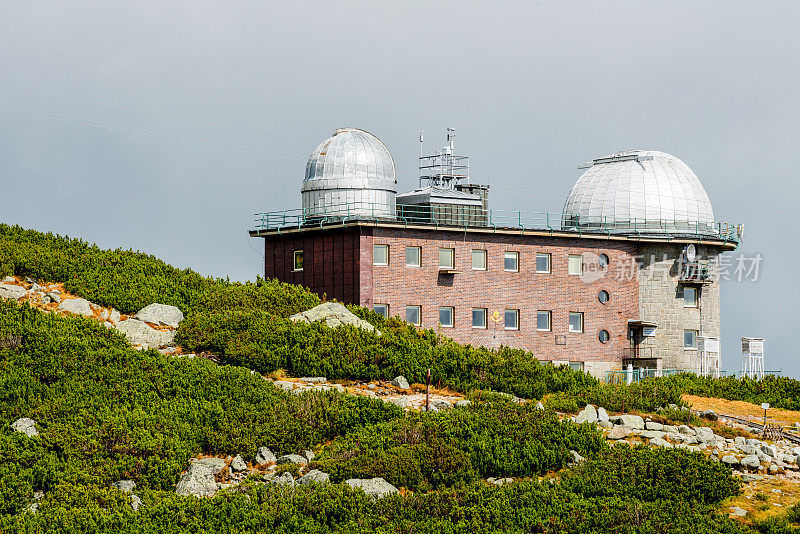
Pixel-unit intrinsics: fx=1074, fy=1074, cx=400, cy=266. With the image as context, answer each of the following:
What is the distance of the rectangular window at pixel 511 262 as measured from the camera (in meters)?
46.7

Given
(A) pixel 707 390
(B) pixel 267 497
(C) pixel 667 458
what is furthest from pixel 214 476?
(A) pixel 707 390

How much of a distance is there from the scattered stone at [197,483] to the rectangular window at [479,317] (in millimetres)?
24683

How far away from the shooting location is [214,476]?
22.2 m

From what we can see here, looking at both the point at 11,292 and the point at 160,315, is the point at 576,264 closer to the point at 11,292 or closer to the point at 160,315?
the point at 160,315

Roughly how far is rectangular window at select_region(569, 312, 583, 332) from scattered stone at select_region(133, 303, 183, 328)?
1992 centimetres

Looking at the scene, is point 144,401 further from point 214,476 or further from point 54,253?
point 54,253

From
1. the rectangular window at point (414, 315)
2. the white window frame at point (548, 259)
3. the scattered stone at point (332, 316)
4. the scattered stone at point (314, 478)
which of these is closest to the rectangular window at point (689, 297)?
the white window frame at point (548, 259)

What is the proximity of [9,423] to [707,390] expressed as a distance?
23.0 meters

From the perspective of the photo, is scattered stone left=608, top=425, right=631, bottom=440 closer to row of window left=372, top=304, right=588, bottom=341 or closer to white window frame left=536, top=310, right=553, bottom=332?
row of window left=372, top=304, right=588, bottom=341

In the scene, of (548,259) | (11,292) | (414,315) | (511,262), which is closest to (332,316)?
(11,292)

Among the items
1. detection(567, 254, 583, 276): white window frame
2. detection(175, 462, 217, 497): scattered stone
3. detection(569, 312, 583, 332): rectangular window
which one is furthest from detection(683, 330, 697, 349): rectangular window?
detection(175, 462, 217, 497): scattered stone

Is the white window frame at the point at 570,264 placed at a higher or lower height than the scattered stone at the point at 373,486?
higher

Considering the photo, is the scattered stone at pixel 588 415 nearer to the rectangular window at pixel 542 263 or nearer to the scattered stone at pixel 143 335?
the scattered stone at pixel 143 335

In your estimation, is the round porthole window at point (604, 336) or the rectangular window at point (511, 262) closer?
the rectangular window at point (511, 262)
